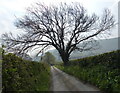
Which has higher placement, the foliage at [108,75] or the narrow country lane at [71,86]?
the foliage at [108,75]

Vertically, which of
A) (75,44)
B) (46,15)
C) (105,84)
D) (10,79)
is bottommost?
(105,84)

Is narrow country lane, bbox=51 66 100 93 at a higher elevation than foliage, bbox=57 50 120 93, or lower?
lower

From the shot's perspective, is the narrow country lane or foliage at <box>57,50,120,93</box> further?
the narrow country lane

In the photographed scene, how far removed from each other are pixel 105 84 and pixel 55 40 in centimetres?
2344

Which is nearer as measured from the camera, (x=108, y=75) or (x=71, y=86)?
(x=108, y=75)

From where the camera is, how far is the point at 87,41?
32031 mm

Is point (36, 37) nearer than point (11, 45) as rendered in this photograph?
No

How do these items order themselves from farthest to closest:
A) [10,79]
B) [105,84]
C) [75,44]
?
[75,44] → [105,84] → [10,79]

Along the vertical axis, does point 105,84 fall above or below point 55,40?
below

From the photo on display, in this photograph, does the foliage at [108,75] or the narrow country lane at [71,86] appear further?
the narrow country lane at [71,86]

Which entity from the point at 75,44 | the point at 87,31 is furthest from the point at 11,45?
the point at 87,31

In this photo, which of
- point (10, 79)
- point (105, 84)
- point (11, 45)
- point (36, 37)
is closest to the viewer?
point (10, 79)

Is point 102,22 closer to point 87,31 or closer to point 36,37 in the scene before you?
point 87,31

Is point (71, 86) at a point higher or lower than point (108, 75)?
lower
